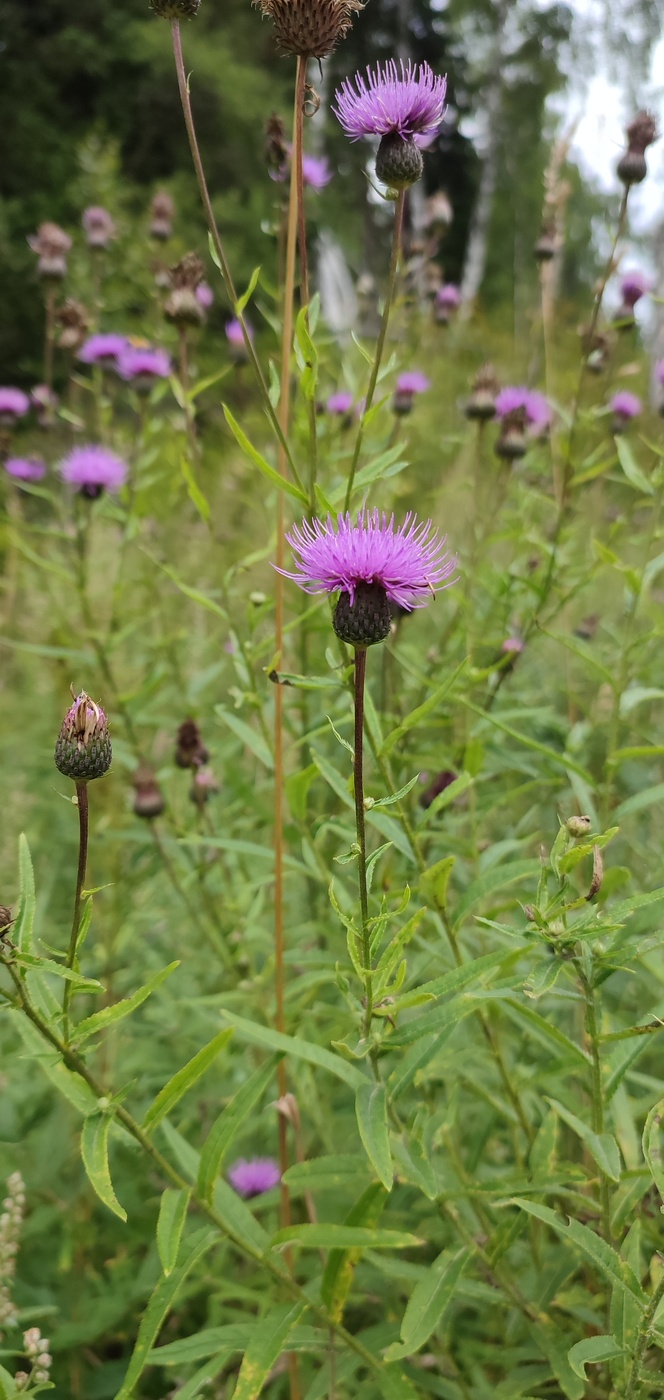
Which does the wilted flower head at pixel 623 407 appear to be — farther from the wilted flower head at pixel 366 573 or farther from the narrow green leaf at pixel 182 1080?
the narrow green leaf at pixel 182 1080

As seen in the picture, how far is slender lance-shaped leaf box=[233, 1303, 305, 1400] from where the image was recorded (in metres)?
0.82

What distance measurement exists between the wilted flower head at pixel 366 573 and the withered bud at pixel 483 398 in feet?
3.89

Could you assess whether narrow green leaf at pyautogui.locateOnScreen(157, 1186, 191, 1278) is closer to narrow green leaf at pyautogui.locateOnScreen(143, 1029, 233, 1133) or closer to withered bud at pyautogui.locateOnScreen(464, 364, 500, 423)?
narrow green leaf at pyautogui.locateOnScreen(143, 1029, 233, 1133)

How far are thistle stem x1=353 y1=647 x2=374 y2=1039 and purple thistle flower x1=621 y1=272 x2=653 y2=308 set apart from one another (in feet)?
5.76

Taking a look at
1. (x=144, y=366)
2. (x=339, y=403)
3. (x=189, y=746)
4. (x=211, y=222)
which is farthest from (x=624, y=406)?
(x=211, y=222)

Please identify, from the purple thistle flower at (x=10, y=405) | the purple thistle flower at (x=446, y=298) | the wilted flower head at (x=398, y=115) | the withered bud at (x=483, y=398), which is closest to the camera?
the wilted flower head at (x=398, y=115)

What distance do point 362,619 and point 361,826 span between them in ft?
0.60

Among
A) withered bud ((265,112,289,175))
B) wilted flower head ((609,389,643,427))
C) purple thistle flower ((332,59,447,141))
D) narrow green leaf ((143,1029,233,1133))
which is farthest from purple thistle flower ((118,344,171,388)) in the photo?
narrow green leaf ((143,1029,233,1133))

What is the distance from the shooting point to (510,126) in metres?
13.9

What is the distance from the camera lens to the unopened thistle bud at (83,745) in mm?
793

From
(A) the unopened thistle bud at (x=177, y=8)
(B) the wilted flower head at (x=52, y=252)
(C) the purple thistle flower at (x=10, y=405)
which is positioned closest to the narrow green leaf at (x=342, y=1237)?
(A) the unopened thistle bud at (x=177, y=8)

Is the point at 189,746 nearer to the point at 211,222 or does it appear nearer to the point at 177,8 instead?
the point at 211,222

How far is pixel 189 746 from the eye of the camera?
1618 mm

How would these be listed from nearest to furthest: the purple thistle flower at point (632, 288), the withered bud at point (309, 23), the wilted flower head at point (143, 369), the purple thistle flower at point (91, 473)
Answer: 1. the withered bud at point (309, 23)
2. the purple thistle flower at point (91, 473)
3. the purple thistle flower at point (632, 288)
4. the wilted flower head at point (143, 369)
